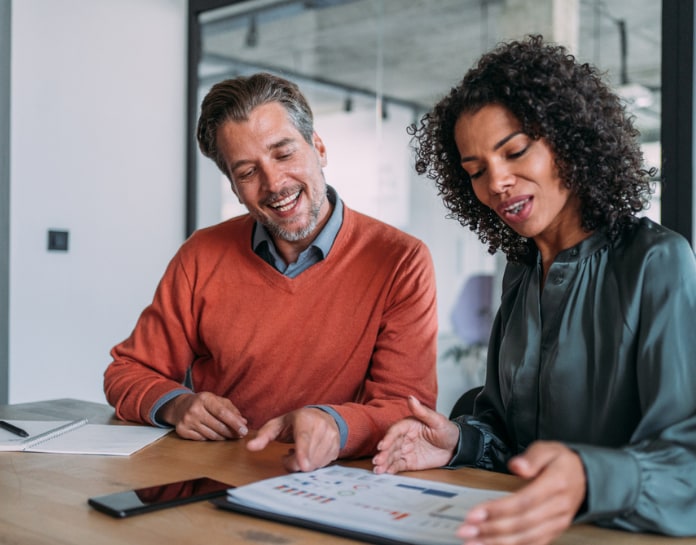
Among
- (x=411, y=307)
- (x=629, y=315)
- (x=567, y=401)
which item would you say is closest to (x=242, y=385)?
(x=411, y=307)

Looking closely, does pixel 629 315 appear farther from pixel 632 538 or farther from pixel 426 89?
pixel 426 89

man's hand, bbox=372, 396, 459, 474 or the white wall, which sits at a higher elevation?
the white wall

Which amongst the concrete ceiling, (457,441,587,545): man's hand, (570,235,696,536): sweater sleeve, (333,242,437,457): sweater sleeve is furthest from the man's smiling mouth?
the concrete ceiling

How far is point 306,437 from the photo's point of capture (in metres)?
1.22

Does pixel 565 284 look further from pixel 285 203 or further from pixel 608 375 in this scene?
pixel 285 203

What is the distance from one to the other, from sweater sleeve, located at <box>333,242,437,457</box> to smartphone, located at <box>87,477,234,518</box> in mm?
407

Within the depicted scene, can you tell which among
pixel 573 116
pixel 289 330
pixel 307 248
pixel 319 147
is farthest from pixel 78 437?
pixel 573 116

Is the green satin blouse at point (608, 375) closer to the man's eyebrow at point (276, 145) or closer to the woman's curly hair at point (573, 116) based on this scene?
the woman's curly hair at point (573, 116)

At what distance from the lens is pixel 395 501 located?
1.02 metres

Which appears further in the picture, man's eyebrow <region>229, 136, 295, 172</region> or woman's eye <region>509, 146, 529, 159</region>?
man's eyebrow <region>229, 136, 295, 172</region>

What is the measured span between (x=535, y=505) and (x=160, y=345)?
1.30 m

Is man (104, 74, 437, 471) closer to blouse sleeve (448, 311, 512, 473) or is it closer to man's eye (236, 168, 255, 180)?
man's eye (236, 168, 255, 180)

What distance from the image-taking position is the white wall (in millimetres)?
3084

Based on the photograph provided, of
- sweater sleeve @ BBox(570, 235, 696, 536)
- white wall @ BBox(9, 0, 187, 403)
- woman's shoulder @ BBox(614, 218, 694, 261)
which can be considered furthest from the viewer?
white wall @ BBox(9, 0, 187, 403)
